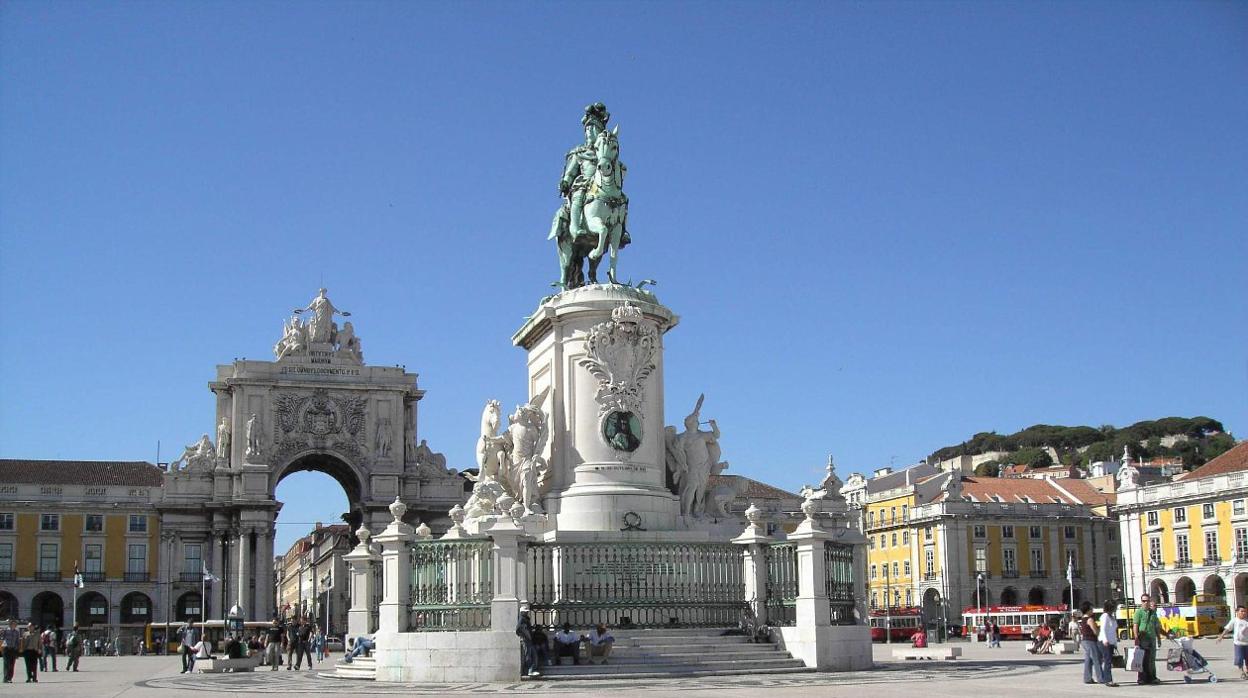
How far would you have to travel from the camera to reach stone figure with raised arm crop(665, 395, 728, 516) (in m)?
22.5

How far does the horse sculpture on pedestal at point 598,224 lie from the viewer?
23.0 m

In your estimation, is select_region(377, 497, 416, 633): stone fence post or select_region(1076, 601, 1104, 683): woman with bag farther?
select_region(377, 497, 416, 633): stone fence post

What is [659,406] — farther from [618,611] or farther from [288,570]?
[288,570]

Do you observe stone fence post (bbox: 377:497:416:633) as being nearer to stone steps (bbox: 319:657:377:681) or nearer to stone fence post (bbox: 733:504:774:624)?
stone steps (bbox: 319:657:377:681)

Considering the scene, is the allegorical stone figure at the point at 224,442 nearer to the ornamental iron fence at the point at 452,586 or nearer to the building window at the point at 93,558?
the building window at the point at 93,558

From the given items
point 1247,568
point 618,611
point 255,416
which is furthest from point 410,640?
Answer: point 255,416

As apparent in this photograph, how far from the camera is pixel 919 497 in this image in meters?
85.5

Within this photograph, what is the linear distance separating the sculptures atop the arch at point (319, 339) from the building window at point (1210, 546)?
49.0 m

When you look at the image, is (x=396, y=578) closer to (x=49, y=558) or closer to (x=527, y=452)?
(x=527, y=452)

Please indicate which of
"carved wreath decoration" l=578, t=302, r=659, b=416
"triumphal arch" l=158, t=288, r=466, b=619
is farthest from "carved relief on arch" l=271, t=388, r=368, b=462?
"carved wreath decoration" l=578, t=302, r=659, b=416

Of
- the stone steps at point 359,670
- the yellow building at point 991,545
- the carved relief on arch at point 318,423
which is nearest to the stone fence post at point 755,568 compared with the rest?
the stone steps at point 359,670

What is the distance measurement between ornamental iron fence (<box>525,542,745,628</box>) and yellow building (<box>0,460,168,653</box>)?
65074 millimetres

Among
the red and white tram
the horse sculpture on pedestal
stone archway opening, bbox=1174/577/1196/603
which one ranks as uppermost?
the horse sculpture on pedestal

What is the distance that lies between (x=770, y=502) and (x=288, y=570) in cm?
10260
